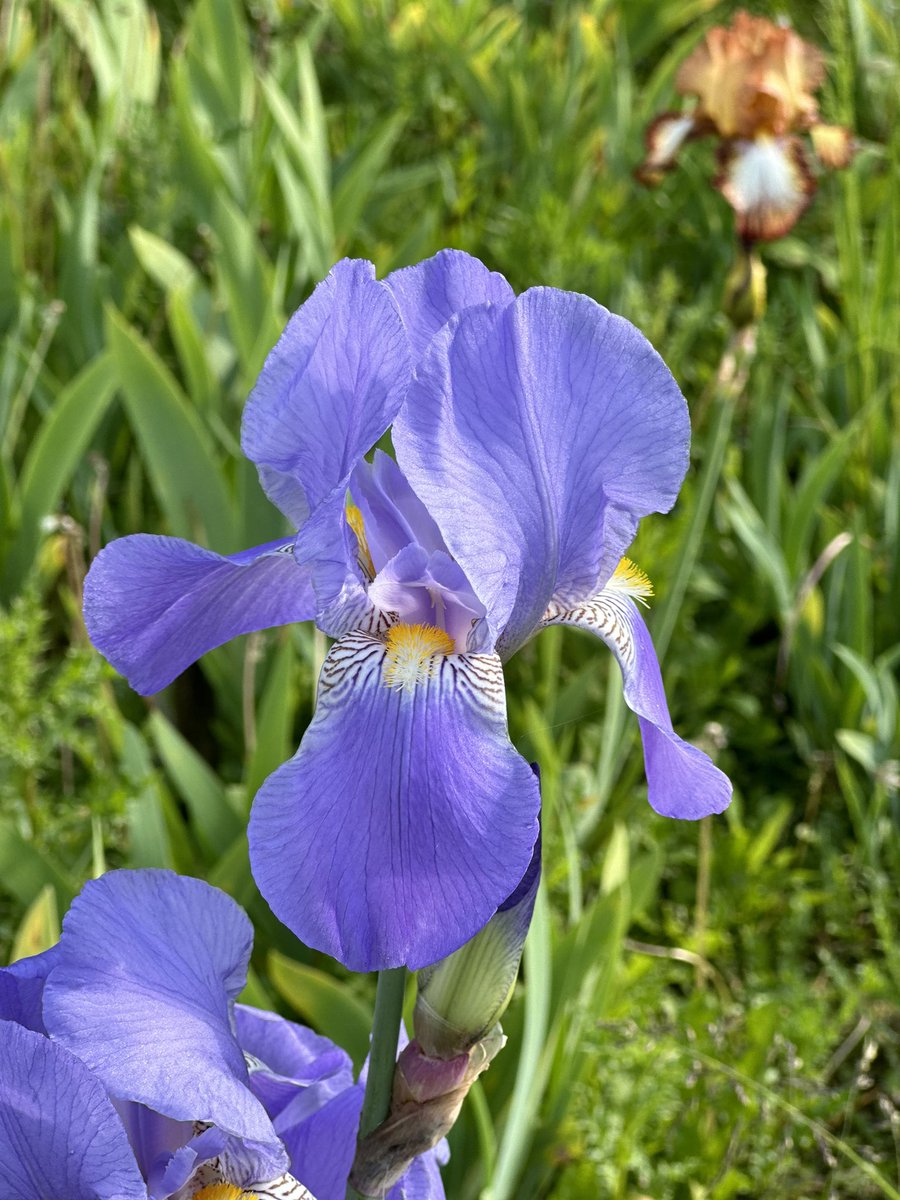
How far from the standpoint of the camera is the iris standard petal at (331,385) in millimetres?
596

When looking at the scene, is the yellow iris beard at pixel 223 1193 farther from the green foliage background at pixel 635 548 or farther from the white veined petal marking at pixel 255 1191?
the green foliage background at pixel 635 548

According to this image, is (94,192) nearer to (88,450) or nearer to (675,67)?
(88,450)

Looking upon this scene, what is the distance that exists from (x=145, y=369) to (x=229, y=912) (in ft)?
4.32

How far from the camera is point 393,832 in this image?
0.56 meters

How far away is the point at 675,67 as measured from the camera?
10.0 feet

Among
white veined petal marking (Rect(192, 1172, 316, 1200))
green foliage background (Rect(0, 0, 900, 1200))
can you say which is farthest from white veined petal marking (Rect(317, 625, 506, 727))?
green foliage background (Rect(0, 0, 900, 1200))

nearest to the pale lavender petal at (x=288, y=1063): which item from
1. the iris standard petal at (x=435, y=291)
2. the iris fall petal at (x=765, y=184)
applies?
the iris standard petal at (x=435, y=291)

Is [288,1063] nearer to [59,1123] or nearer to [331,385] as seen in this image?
[59,1123]

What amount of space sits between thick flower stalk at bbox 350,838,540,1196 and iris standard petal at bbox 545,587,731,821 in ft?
0.25

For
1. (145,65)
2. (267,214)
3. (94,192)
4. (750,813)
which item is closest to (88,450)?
(94,192)

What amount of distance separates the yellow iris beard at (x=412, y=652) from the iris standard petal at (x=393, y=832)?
0.06 feet

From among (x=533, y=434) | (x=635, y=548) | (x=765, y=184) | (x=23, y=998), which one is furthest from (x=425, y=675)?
(x=765, y=184)

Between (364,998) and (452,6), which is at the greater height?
(452,6)

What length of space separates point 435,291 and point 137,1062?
0.39 m
